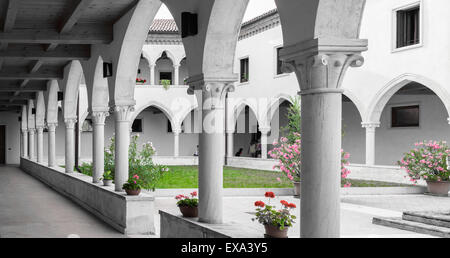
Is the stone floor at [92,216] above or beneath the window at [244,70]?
beneath

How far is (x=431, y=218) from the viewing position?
9141mm

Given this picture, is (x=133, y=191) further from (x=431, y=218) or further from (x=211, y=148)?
(x=431, y=218)

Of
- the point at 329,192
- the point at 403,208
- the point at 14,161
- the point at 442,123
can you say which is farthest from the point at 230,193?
the point at 14,161

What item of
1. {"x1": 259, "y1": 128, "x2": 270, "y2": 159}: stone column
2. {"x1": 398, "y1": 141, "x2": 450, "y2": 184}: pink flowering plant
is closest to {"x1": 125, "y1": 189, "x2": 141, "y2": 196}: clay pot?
{"x1": 398, "y1": 141, "x2": 450, "y2": 184}: pink flowering plant

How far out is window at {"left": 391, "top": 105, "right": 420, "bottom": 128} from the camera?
20.7 m

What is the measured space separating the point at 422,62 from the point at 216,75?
42.6ft

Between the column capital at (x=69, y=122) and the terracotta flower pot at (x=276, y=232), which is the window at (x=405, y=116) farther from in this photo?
the terracotta flower pot at (x=276, y=232)

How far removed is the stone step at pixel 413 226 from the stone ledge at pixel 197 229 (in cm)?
426

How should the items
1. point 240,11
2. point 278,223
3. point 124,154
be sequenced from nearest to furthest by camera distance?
point 278,223 < point 240,11 < point 124,154

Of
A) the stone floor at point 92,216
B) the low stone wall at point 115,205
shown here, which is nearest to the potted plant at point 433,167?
the stone floor at point 92,216

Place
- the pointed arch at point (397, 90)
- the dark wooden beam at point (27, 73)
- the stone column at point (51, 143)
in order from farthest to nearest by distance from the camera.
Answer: the stone column at point (51, 143) → the pointed arch at point (397, 90) → the dark wooden beam at point (27, 73)

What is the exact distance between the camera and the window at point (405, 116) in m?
20.7

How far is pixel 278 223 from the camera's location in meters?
4.65

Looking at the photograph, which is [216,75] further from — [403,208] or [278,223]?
[403,208]
